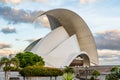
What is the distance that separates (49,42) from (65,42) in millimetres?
3268

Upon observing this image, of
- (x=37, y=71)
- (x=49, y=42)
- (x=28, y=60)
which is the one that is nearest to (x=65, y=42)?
(x=49, y=42)

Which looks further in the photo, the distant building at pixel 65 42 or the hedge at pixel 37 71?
the distant building at pixel 65 42

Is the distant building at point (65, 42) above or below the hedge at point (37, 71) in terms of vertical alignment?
above

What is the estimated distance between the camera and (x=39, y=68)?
31.8 metres

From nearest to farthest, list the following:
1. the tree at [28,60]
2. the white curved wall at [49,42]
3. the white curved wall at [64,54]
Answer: the tree at [28,60] < the white curved wall at [49,42] < the white curved wall at [64,54]

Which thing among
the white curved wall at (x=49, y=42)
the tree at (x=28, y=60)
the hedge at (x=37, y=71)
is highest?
the white curved wall at (x=49, y=42)

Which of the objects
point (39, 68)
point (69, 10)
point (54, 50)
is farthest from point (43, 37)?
point (39, 68)

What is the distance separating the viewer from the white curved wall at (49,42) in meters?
56.1

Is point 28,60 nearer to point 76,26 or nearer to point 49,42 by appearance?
point 49,42

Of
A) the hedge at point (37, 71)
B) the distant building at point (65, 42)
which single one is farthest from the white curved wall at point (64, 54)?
the hedge at point (37, 71)

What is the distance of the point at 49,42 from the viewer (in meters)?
56.6

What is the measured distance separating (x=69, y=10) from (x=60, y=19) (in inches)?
124

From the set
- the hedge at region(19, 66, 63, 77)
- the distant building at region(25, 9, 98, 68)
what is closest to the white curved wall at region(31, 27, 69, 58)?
the distant building at region(25, 9, 98, 68)

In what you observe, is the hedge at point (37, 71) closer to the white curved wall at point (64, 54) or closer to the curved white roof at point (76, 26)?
the white curved wall at point (64, 54)
